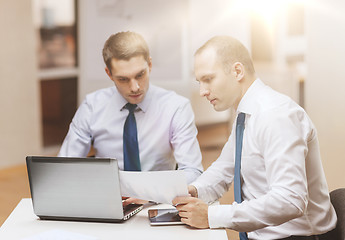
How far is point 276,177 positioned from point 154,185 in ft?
1.23

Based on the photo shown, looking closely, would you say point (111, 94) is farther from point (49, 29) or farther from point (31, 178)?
point (49, 29)

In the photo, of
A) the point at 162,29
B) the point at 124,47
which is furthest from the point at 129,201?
the point at 162,29

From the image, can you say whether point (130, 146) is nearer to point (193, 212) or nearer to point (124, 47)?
point (124, 47)

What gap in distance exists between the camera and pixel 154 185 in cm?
162

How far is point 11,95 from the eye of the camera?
16.9 feet

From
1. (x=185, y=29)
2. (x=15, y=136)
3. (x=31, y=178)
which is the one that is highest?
(x=185, y=29)

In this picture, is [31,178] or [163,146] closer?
[31,178]

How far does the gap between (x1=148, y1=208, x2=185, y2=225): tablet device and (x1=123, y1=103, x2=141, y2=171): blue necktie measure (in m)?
0.66

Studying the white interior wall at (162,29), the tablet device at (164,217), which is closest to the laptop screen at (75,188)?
the tablet device at (164,217)

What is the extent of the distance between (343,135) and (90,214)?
275 centimetres

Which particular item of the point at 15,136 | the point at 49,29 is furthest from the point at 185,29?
the point at 15,136

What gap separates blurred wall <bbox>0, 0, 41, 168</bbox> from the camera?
5074mm

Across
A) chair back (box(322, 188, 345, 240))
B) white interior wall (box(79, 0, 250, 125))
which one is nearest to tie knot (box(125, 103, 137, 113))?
chair back (box(322, 188, 345, 240))

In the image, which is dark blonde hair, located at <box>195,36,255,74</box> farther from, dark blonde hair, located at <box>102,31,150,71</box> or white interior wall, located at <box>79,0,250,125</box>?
white interior wall, located at <box>79,0,250,125</box>
